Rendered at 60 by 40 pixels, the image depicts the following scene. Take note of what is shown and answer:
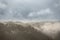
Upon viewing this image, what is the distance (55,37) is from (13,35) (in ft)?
0.54

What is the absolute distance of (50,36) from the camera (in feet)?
1.37

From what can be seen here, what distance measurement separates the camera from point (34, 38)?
15.8 inches

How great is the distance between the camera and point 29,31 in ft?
1.31

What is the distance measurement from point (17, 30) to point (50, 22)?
141 mm

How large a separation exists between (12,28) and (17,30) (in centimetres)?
2

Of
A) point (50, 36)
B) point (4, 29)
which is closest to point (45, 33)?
point (50, 36)

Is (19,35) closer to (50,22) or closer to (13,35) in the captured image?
(13,35)

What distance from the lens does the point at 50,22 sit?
443 mm

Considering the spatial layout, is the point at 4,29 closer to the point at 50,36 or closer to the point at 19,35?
the point at 19,35

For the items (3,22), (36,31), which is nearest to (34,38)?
(36,31)

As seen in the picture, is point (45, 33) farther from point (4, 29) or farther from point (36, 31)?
point (4, 29)

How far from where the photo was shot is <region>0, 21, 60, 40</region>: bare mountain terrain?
15.3 inches

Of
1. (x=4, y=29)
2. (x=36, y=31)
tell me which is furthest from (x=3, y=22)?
(x=36, y=31)

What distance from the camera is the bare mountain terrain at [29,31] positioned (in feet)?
1.27
